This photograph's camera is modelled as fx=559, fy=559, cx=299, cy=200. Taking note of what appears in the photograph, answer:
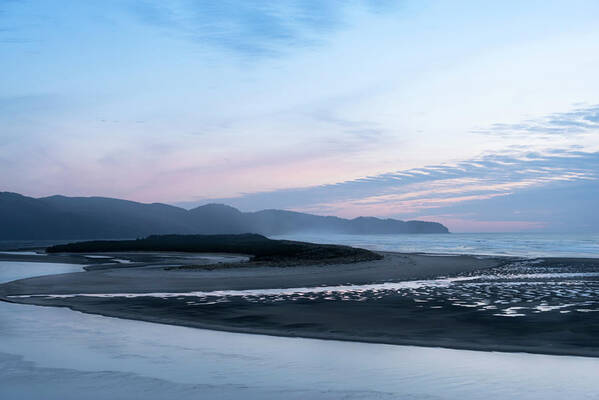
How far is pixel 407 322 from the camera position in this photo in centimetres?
1439

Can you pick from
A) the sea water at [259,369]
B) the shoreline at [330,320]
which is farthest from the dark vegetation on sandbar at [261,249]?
the sea water at [259,369]

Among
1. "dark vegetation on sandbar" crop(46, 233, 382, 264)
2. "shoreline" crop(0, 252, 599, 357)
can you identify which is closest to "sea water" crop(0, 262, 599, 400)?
Result: "shoreline" crop(0, 252, 599, 357)

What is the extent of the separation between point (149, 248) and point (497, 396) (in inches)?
2857

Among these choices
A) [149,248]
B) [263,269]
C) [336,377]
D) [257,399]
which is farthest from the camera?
[149,248]

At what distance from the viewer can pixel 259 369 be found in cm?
971

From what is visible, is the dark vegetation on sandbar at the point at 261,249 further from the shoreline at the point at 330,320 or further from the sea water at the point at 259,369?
the sea water at the point at 259,369

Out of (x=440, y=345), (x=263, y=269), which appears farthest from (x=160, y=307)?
(x=263, y=269)

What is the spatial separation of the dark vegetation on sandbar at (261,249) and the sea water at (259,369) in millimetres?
29394

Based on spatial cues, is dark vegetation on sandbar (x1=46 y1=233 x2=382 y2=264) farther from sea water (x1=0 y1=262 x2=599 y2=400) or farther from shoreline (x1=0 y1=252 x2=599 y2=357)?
sea water (x1=0 y1=262 x2=599 y2=400)

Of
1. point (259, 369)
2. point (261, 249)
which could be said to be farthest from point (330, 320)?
point (261, 249)

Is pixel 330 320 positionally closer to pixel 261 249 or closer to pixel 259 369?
pixel 259 369

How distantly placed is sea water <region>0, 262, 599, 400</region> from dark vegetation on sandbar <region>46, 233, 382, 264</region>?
29394 mm

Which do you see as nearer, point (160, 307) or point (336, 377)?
point (336, 377)

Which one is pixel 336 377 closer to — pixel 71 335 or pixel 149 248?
pixel 71 335
